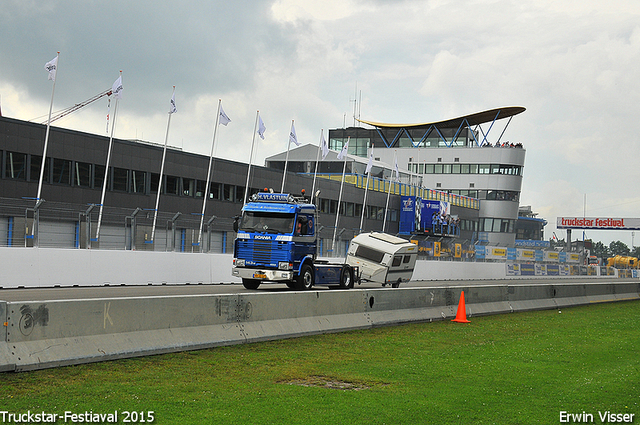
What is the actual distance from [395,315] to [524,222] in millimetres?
135425

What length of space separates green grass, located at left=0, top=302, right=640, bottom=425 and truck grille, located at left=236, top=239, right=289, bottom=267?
10664 mm

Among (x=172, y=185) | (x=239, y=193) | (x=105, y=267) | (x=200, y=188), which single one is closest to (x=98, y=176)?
(x=172, y=185)

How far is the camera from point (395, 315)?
641 inches

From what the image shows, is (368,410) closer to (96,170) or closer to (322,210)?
(96,170)

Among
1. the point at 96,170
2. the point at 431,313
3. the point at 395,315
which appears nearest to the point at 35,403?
the point at 395,315

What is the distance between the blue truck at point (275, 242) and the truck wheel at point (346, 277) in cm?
225

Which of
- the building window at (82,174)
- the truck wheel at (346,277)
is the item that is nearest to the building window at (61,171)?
the building window at (82,174)

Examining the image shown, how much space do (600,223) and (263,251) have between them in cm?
9204

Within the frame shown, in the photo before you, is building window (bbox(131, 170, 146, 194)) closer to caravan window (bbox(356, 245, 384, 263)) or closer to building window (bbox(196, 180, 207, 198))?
building window (bbox(196, 180, 207, 198))

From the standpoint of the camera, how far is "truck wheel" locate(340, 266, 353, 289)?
27.5m

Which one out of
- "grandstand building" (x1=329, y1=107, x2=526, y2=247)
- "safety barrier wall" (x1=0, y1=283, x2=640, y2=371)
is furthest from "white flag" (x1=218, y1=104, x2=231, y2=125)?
"grandstand building" (x1=329, y1=107, x2=526, y2=247)

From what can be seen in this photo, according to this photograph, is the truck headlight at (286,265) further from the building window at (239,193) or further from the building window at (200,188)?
the building window at (239,193)

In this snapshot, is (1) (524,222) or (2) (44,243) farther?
(1) (524,222)

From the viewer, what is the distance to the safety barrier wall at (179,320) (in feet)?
28.2
